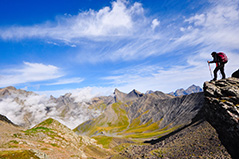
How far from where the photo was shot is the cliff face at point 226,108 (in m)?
14.6

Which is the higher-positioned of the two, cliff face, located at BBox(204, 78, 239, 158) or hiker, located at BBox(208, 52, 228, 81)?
hiker, located at BBox(208, 52, 228, 81)

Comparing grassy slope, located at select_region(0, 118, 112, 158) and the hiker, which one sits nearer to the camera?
the hiker

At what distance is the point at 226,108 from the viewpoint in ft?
50.3

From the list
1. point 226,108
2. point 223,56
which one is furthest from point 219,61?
point 226,108

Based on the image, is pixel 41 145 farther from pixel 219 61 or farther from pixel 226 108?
pixel 219 61

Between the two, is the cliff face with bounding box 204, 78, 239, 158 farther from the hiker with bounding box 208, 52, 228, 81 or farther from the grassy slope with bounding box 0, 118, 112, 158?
the grassy slope with bounding box 0, 118, 112, 158

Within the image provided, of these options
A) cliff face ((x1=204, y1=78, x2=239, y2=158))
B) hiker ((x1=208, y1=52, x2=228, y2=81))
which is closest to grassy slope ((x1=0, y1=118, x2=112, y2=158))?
cliff face ((x1=204, y1=78, x2=239, y2=158))

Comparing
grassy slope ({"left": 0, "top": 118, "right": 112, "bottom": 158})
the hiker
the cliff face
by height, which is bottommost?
grassy slope ({"left": 0, "top": 118, "right": 112, "bottom": 158})

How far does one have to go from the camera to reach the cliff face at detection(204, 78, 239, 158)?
14633 millimetres

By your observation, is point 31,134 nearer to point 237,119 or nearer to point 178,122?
point 237,119

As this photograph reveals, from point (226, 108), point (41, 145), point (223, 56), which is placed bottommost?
point (41, 145)

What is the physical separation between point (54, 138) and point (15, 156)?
4247 centimetres

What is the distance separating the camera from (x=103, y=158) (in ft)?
267

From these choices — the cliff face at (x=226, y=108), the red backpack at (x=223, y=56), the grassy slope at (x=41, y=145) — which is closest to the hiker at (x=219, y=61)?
the red backpack at (x=223, y=56)
